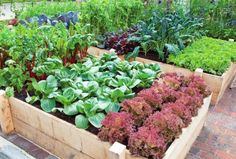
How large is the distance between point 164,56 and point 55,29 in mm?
1701

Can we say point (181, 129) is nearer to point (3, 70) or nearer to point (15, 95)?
point (15, 95)

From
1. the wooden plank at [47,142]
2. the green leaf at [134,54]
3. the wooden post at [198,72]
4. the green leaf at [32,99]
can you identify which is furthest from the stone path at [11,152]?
the wooden post at [198,72]

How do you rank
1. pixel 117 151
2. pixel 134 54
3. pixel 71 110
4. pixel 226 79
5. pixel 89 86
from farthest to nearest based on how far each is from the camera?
pixel 134 54 < pixel 226 79 < pixel 89 86 < pixel 71 110 < pixel 117 151

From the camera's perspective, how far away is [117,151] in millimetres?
1836

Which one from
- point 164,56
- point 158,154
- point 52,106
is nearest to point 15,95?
point 52,106

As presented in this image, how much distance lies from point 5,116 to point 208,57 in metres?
2.75

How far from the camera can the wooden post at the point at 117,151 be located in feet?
6.01

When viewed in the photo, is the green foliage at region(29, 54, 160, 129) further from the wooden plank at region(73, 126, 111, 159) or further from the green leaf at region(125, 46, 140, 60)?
the green leaf at region(125, 46, 140, 60)

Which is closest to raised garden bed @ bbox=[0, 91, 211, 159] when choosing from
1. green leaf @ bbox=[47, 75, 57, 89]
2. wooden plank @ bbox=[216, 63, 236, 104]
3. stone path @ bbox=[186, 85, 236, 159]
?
stone path @ bbox=[186, 85, 236, 159]

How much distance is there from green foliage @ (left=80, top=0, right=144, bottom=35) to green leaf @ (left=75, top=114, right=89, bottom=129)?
2.55 m

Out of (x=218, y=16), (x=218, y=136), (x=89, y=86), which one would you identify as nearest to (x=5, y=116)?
(x=89, y=86)

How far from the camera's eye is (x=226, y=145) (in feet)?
8.61

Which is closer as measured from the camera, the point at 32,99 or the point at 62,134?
the point at 62,134

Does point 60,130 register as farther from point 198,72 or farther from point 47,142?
point 198,72
